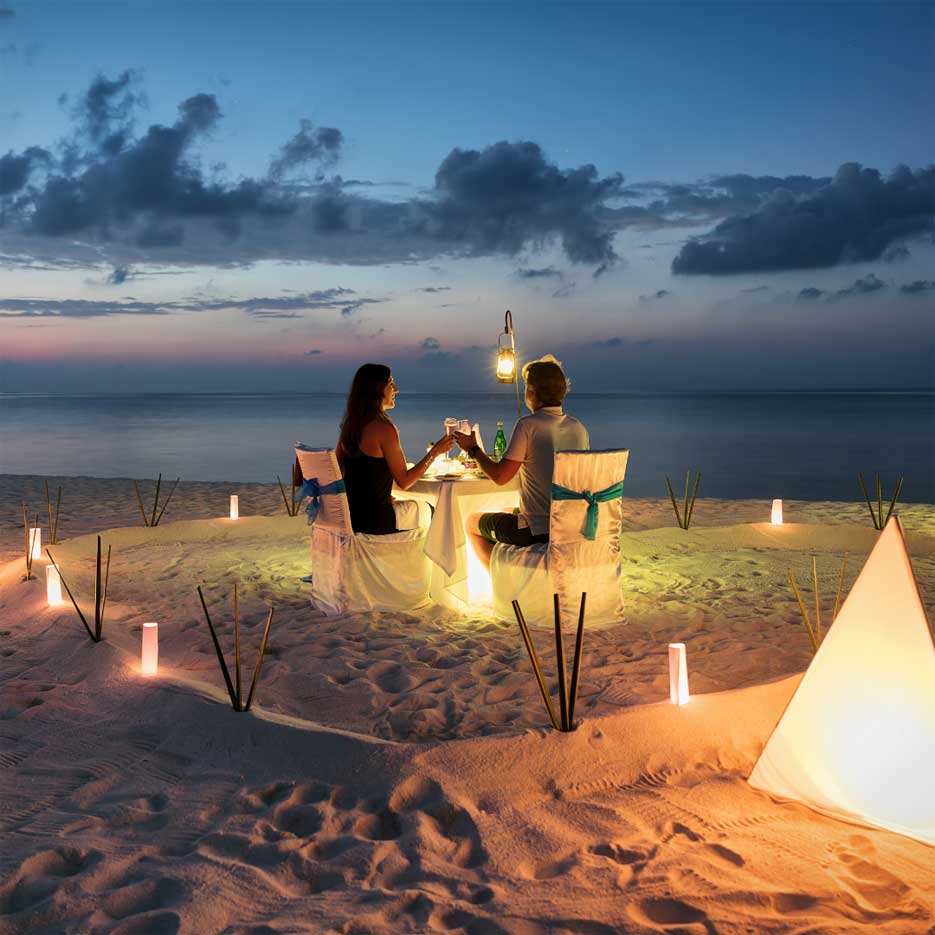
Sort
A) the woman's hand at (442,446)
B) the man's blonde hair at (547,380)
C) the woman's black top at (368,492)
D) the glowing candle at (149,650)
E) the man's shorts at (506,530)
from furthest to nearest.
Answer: the woman's black top at (368,492) < the woman's hand at (442,446) < the man's shorts at (506,530) < the man's blonde hair at (547,380) < the glowing candle at (149,650)

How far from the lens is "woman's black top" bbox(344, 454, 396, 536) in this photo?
15.1 feet

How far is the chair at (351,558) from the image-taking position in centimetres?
457

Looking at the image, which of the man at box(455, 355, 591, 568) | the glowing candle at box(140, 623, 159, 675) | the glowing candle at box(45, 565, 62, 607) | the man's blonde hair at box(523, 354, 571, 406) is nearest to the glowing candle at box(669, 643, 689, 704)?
the man at box(455, 355, 591, 568)

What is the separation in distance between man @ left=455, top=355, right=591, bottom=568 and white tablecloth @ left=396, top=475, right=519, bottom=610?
12.2 inches

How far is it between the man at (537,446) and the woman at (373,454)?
1.17ft

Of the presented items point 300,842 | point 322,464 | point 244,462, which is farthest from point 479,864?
point 244,462

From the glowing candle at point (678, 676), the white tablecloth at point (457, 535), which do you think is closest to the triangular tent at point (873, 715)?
the glowing candle at point (678, 676)

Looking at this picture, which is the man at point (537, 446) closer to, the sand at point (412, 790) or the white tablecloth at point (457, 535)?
the white tablecloth at point (457, 535)

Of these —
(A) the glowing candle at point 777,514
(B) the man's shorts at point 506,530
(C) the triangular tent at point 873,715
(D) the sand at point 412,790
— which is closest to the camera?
(D) the sand at point 412,790

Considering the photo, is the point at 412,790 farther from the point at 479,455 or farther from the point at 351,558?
the point at 351,558

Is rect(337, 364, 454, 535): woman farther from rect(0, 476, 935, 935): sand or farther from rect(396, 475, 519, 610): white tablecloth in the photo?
rect(0, 476, 935, 935): sand

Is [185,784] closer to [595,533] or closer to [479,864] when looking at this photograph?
[479,864]

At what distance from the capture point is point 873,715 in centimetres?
244

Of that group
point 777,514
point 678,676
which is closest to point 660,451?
point 777,514
